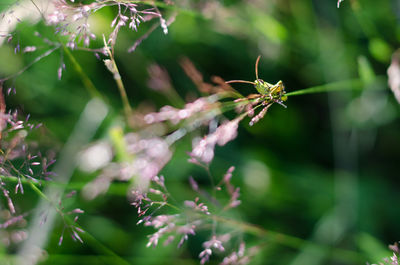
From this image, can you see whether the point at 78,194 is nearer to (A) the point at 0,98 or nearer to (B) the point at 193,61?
(A) the point at 0,98

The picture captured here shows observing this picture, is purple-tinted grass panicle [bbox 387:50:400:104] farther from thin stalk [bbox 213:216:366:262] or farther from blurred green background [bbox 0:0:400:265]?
thin stalk [bbox 213:216:366:262]

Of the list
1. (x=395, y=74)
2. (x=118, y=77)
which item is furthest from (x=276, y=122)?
(x=118, y=77)

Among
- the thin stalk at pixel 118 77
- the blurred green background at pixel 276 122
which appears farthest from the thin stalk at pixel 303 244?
the thin stalk at pixel 118 77

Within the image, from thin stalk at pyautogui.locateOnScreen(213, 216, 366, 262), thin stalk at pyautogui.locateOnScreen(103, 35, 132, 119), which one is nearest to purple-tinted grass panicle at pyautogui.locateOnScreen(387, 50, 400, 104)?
thin stalk at pyautogui.locateOnScreen(213, 216, 366, 262)

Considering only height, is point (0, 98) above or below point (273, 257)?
above

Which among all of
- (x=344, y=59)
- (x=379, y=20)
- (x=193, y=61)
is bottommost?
(x=193, y=61)

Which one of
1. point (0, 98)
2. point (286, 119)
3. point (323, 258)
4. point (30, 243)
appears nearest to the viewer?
point (0, 98)

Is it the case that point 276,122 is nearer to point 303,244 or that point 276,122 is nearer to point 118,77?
point 303,244

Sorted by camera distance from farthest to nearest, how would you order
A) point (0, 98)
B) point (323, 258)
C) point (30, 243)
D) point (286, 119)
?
point (286, 119)
point (323, 258)
point (30, 243)
point (0, 98)

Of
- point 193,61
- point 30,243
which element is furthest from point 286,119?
point 30,243
